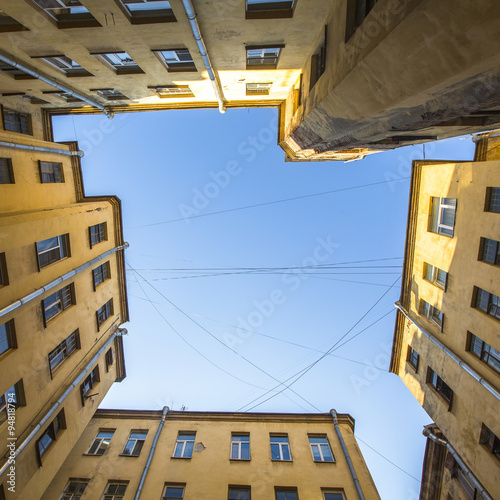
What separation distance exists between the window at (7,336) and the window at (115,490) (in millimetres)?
8404

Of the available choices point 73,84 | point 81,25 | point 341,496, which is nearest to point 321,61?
point 81,25

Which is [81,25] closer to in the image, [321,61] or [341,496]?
[321,61]

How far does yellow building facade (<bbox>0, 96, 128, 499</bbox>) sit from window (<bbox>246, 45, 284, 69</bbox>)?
10093mm

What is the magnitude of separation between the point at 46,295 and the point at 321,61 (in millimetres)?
13955

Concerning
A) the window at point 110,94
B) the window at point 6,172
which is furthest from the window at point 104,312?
the window at point 110,94

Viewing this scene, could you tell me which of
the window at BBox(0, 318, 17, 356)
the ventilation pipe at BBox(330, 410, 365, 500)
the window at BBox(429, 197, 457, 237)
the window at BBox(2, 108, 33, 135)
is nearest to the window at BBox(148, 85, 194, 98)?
the window at BBox(2, 108, 33, 135)

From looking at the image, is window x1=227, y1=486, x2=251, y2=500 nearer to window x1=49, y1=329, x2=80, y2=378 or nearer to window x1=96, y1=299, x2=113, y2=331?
window x1=49, y1=329, x2=80, y2=378

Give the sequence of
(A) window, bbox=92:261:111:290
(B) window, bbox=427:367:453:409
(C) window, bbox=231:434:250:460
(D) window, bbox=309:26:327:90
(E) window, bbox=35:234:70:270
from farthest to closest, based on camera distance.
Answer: (A) window, bbox=92:261:111:290 → (C) window, bbox=231:434:250:460 → (B) window, bbox=427:367:453:409 → (E) window, bbox=35:234:70:270 → (D) window, bbox=309:26:327:90

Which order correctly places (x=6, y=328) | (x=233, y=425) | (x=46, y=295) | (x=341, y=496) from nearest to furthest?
(x=6, y=328)
(x=46, y=295)
(x=341, y=496)
(x=233, y=425)

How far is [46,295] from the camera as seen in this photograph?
38.5 ft

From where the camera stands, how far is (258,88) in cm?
1551

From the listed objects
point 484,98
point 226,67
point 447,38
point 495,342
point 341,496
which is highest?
point 226,67

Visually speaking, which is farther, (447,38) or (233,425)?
(233,425)

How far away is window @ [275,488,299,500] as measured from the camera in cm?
1288
